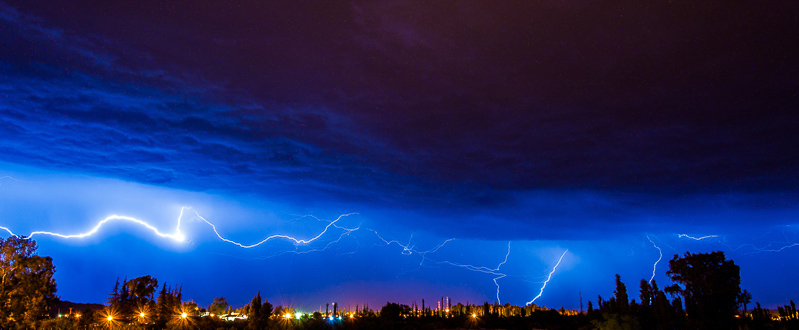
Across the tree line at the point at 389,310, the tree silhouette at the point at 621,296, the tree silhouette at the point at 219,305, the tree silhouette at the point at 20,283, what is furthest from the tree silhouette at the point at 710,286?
the tree silhouette at the point at 219,305

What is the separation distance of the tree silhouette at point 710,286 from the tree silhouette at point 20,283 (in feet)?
156

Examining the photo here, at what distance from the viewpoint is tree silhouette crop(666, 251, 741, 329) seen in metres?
35.0

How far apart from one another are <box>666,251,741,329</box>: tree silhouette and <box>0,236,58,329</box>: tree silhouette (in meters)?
47.7

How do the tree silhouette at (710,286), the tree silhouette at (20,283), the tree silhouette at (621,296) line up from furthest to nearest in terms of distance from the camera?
the tree silhouette at (621,296), the tree silhouette at (710,286), the tree silhouette at (20,283)

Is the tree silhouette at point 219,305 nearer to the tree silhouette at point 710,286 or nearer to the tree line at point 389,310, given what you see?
the tree line at point 389,310

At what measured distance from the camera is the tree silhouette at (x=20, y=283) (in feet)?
83.7

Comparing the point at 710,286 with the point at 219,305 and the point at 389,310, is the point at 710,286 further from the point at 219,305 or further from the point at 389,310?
the point at 219,305

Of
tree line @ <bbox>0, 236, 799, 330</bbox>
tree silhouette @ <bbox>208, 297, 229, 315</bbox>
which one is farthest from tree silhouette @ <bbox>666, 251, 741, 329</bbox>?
tree silhouette @ <bbox>208, 297, 229, 315</bbox>

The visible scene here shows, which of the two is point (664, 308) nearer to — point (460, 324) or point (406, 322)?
point (460, 324)

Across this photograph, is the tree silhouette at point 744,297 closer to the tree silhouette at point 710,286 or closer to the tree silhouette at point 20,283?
the tree silhouette at point 710,286

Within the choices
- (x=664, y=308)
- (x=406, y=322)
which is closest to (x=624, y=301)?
(x=664, y=308)

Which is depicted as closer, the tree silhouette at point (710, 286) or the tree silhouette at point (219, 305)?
the tree silhouette at point (710, 286)

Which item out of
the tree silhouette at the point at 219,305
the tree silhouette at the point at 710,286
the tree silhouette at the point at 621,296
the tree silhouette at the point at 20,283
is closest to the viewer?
the tree silhouette at the point at 20,283

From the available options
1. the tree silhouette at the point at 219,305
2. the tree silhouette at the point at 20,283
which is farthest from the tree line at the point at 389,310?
the tree silhouette at the point at 219,305
